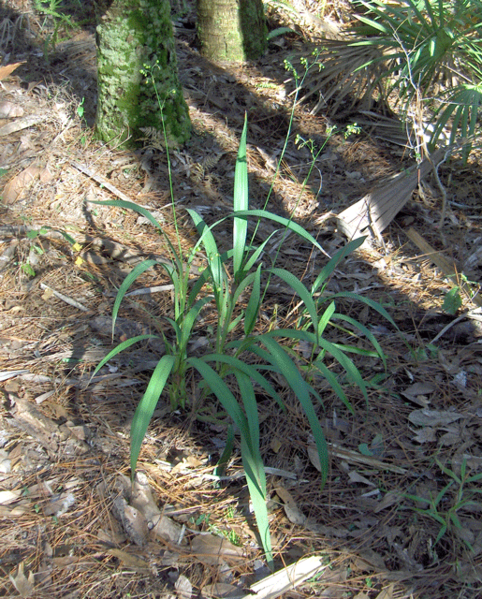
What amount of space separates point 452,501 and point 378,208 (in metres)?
1.53

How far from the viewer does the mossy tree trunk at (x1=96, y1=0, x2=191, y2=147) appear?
2352 millimetres

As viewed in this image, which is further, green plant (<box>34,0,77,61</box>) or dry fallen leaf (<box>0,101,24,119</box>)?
green plant (<box>34,0,77,61</box>)

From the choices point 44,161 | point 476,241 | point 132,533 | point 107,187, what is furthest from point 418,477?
point 44,161

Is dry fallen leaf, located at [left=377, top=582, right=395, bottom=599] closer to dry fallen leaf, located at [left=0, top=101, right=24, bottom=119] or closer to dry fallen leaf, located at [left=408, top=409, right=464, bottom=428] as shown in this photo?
dry fallen leaf, located at [left=408, top=409, right=464, bottom=428]

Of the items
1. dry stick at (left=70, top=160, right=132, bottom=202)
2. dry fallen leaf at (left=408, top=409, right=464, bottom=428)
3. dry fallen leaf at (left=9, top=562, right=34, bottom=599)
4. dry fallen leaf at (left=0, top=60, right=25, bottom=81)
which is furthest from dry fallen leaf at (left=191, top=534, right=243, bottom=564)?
dry fallen leaf at (left=0, top=60, right=25, bottom=81)

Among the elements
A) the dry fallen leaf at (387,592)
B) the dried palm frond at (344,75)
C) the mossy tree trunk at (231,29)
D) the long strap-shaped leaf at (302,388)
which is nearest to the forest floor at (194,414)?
the dry fallen leaf at (387,592)

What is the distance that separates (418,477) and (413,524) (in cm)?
16

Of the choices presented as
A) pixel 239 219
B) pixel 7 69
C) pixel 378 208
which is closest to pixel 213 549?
pixel 239 219

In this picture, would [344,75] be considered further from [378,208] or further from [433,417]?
[433,417]

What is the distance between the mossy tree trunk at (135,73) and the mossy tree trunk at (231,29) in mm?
1128

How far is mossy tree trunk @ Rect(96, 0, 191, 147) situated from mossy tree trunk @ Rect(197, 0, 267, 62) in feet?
3.70

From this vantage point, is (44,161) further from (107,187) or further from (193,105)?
(193,105)

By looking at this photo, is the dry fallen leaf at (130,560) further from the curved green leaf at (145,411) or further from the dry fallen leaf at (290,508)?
the dry fallen leaf at (290,508)

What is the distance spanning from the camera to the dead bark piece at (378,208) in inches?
95.5
